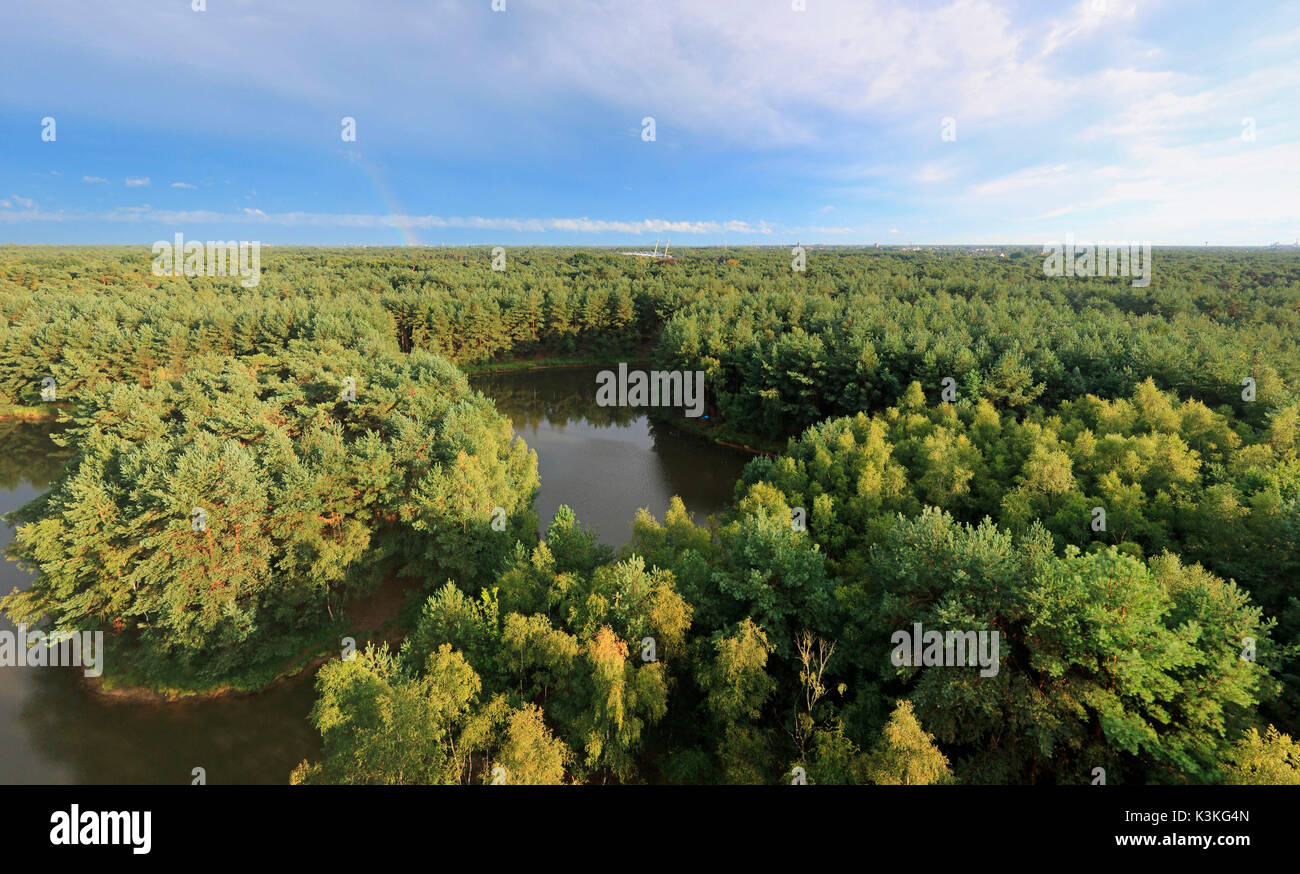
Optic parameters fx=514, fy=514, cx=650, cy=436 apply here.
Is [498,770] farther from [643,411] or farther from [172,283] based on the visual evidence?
[172,283]

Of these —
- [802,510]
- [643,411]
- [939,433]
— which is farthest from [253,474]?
[643,411]
